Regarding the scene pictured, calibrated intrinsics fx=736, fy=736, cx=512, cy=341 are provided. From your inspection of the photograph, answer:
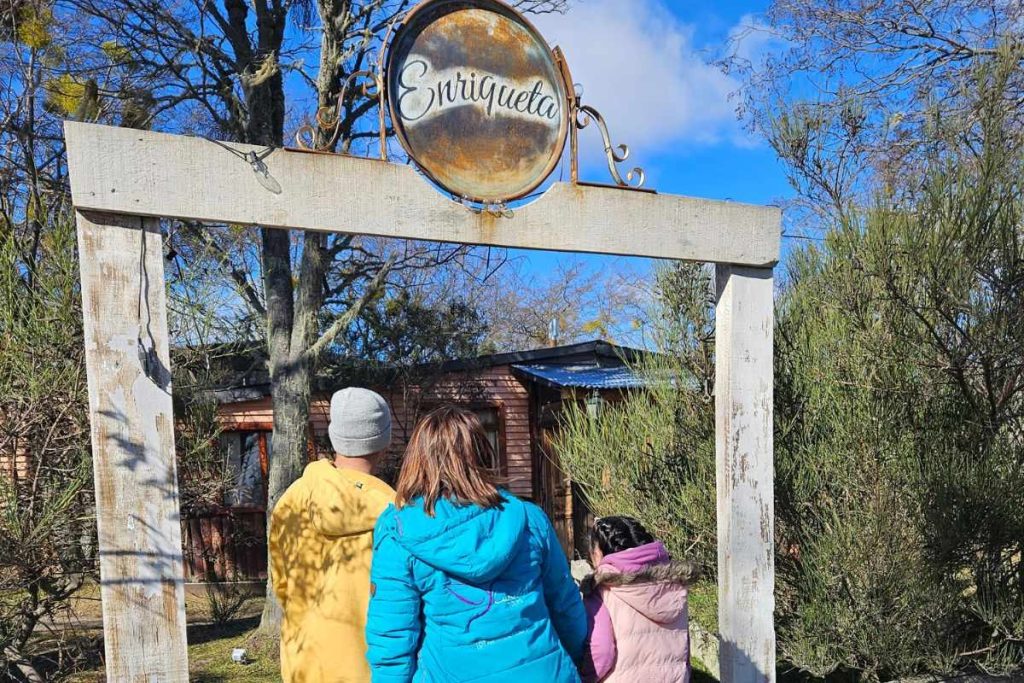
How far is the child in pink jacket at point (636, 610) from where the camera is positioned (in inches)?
104

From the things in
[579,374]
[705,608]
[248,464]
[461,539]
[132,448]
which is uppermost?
[132,448]

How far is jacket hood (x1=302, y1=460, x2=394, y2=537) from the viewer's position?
2.31 metres

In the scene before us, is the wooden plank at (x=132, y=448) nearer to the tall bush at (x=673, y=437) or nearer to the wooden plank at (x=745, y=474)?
the wooden plank at (x=745, y=474)

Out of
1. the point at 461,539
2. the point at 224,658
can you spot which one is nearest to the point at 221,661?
the point at 224,658

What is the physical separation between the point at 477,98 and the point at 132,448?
1.96 metres

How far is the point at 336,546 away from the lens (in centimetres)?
239

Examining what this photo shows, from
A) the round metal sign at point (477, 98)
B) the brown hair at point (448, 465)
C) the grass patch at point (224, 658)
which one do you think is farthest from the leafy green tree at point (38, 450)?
the brown hair at point (448, 465)

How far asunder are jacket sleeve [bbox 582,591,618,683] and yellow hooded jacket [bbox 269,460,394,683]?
2.52 ft

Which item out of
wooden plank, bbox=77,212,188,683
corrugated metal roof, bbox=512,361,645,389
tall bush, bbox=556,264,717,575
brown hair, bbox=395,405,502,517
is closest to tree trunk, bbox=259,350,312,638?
tall bush, bbox=556,264,717,575

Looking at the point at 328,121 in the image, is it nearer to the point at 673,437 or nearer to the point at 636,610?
the point at 636,610

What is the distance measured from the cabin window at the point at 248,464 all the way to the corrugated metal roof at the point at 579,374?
4603mm

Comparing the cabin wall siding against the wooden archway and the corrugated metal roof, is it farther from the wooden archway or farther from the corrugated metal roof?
the wooden archway

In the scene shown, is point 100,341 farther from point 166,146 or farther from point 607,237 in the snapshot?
point 607,237

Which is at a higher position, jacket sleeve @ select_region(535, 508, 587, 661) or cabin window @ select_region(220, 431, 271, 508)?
jacket sleeve @ select_region(535, 508, 587, 661)
